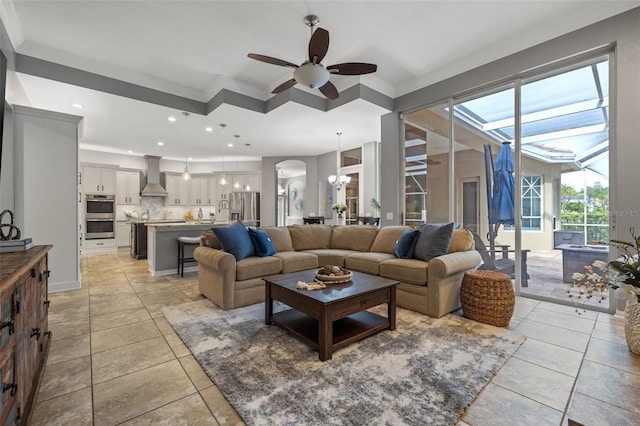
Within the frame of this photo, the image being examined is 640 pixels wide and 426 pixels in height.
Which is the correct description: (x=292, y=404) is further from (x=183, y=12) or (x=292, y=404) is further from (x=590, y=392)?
(x=183, y=12)

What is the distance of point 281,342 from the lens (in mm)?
2375

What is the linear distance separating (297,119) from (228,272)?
3.46m

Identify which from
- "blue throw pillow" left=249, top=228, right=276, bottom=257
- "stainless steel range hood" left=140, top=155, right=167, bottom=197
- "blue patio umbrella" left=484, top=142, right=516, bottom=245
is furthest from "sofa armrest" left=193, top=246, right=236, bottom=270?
"stainless steel range hood" left=140, top=155, right=167, bottom=197

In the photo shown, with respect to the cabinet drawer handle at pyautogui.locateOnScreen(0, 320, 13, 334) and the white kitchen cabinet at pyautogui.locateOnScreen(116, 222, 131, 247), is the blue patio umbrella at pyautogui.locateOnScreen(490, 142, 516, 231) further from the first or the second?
the white kitchen cabinet at pyautogui.locateOnScreen(116, 222, 131, 247)

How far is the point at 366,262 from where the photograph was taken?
11.7 ft

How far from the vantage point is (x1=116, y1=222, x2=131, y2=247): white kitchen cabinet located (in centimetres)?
830

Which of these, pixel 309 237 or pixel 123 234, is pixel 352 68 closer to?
pixel 309 237

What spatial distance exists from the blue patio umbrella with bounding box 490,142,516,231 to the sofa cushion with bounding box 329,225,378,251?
1.70 metres

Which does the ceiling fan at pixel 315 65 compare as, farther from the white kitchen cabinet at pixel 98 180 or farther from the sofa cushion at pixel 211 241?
the white kitchen cabinet at pixel 98 180

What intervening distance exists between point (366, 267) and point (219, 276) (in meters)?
1.73

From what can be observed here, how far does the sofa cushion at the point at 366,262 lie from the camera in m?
3.46

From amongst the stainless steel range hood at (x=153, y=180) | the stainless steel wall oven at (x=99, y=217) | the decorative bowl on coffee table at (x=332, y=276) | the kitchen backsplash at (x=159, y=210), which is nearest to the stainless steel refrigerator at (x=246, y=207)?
the kitchen backsplash at (x=159, y=210)

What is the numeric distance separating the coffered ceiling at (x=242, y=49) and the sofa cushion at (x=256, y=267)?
105 inches

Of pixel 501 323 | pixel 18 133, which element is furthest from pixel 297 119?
pixel 501 323
